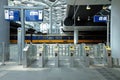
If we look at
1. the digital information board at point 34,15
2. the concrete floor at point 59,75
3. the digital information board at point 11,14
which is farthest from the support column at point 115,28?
the digital information board at point 11,14

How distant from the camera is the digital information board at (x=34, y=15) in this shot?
68.9 ft

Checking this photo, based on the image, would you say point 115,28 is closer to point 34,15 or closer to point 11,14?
point 34,15

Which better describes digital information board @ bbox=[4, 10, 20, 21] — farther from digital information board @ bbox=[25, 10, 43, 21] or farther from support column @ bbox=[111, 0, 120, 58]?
support column @ bbox=[111, 0, 120, 58]

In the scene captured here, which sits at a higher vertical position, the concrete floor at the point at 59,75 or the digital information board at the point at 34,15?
the digital information board at the point at 34,15

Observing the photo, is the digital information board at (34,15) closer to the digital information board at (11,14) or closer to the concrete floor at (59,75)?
the digital information board at (11,14)

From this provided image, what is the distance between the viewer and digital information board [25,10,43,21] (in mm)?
21016

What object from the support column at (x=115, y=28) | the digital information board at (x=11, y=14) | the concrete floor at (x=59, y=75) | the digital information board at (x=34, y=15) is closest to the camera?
the concrete floor at (x=59, y=75)

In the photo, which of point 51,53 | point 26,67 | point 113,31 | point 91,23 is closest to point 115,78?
point 26,67

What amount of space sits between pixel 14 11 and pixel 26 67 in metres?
5.23

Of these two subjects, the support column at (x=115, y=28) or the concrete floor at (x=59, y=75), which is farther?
the support column at (x=115, y=28)

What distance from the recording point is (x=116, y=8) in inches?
822

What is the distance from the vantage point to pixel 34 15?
2119 cm

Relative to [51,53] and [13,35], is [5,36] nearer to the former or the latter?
[51,53]

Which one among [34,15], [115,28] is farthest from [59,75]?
[34,15]
